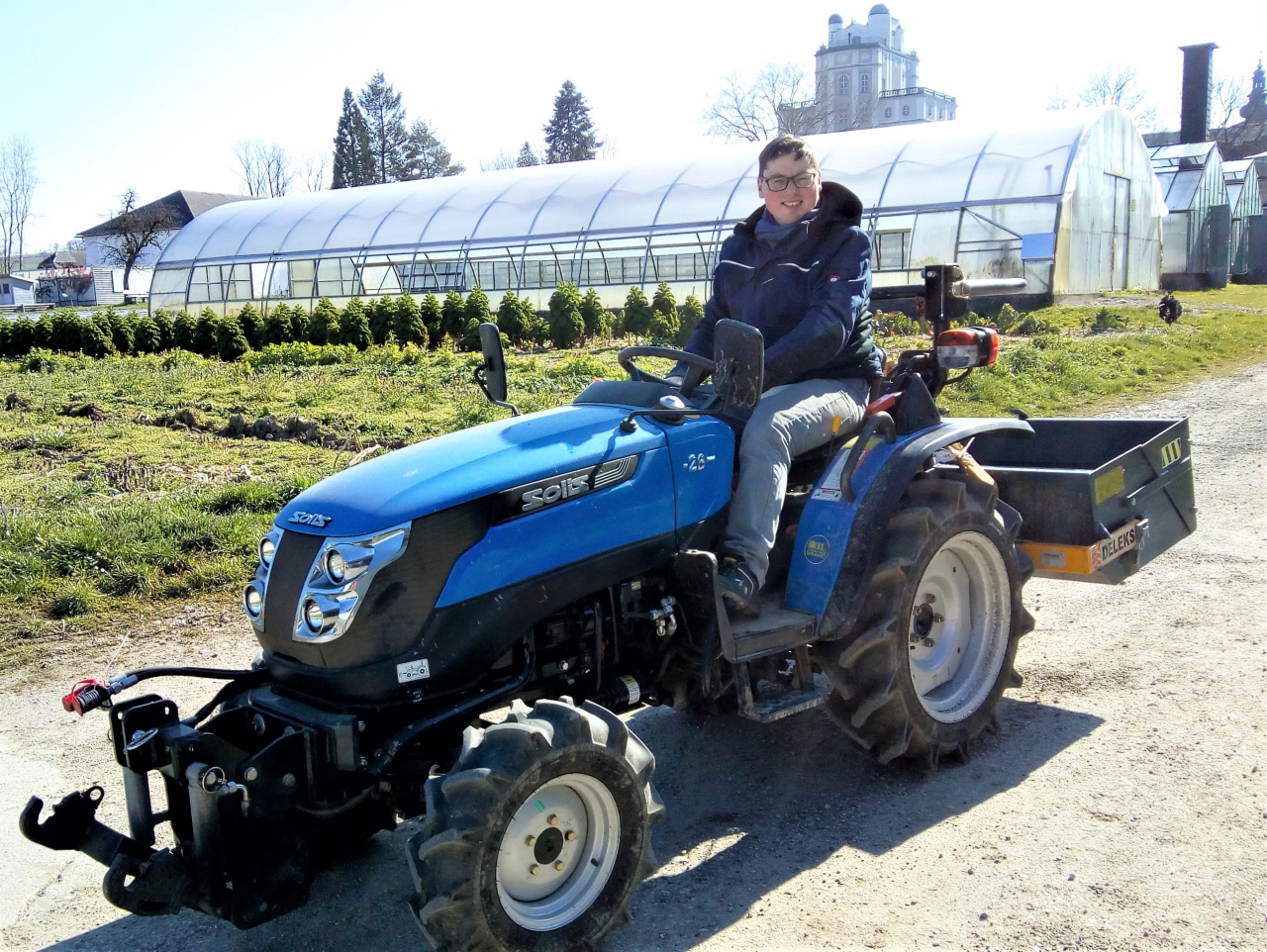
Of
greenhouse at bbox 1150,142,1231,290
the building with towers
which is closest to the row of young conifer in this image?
greenhouse at bbox 1150,142,1231,290

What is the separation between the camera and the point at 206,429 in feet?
34.0

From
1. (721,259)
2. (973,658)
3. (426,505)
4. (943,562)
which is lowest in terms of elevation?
(973,658)

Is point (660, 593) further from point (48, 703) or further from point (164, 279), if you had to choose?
point (164, 279)

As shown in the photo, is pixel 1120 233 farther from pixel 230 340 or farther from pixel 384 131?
pixel 384 131

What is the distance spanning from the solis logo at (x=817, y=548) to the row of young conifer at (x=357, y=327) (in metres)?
15.8

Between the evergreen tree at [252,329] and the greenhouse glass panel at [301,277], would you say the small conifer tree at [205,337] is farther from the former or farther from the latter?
the greenhouse glass panel at [301,277]

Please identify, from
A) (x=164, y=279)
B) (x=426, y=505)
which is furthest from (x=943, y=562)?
(x=164, y=279)

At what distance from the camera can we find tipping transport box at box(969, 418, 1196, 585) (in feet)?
15.4

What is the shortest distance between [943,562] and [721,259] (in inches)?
57.0

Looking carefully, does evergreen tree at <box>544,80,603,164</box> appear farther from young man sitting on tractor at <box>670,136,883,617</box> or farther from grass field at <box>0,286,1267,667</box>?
young man sitting on tractor at <box>670,136,883,617</box>

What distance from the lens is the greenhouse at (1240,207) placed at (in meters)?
39.9

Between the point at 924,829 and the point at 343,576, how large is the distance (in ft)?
6.62

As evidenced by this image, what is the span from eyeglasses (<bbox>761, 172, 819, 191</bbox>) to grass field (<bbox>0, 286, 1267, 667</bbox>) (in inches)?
144

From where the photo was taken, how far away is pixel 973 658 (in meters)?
4.45
